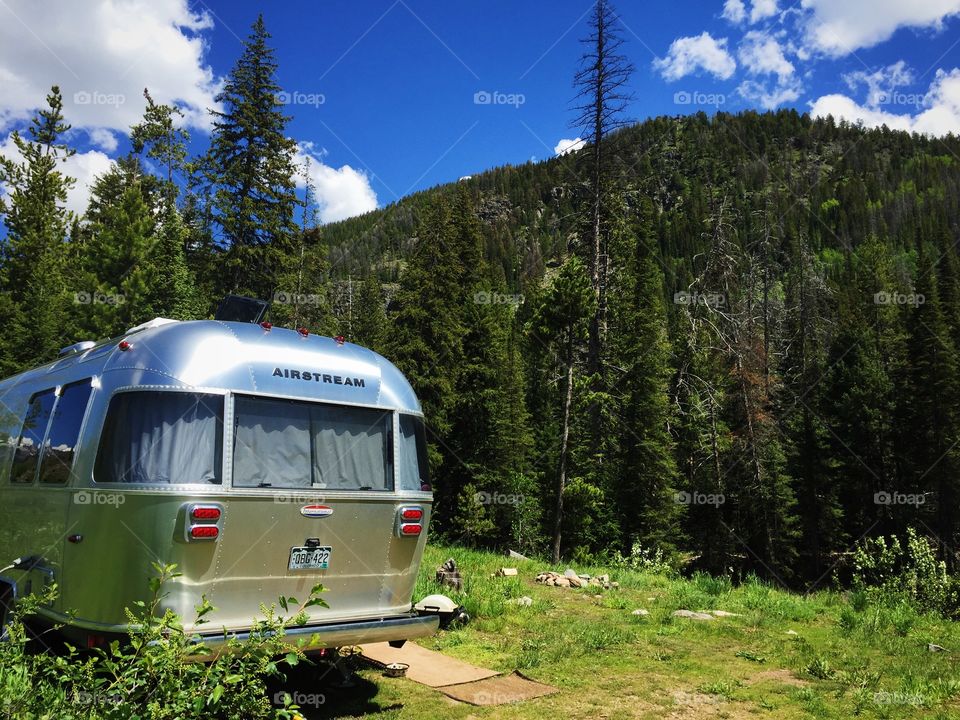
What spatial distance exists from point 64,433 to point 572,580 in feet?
28.1

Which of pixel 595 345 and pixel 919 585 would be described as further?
pixel 595 345

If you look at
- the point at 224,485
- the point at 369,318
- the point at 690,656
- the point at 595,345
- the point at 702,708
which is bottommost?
the point at 690,656

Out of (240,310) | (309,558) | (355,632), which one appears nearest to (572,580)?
(355,632)

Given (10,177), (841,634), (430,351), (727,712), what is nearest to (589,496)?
(430,351)

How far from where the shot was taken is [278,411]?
18.7 ft

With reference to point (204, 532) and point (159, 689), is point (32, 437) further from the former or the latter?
point (159, 689)

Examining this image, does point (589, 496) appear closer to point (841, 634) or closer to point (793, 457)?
point (841, 634)

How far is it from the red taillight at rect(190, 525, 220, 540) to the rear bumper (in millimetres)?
683

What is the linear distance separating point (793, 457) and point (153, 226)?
1519 inches

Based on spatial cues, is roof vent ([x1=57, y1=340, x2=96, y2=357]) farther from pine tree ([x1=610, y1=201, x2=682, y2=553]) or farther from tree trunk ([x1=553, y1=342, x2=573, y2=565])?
pine tree ([x1=610, y1=201, x2=682, y2=553])

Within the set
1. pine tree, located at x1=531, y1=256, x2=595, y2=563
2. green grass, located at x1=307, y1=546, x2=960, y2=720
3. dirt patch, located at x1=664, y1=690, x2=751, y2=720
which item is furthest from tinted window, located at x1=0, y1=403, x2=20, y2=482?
pine tree, located at x1=531, y1=256, x2=595, y2=563

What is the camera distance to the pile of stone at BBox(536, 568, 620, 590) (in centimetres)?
1177

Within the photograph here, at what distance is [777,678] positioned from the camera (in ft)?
22.4

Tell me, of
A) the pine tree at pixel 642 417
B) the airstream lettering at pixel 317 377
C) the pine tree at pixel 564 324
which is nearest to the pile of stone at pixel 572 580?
the airstream lettering at pixel 317 377
